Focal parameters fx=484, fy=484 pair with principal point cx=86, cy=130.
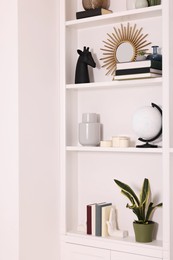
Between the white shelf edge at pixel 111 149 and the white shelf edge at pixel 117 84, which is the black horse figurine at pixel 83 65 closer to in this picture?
the white shelf edge at pixel 117 84

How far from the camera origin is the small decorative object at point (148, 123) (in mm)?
2385

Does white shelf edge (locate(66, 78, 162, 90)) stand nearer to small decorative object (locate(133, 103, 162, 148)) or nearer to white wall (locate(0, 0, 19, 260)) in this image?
small decorative object (locate(133, 103, 162, 148))

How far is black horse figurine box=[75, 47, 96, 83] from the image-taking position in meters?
2.61

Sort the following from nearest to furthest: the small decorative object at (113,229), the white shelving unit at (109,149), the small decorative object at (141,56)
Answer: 1. the white shelving unit at (109,149)
2. the small decorative object at (141,56)
3. the small decorative object at (113,229)

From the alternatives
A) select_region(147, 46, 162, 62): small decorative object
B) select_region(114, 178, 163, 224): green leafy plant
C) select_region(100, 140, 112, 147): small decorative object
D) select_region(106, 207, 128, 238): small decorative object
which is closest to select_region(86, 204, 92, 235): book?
select_region(106, 207, 128, 238): small decorative object

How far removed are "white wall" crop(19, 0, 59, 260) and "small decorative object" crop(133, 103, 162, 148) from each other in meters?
0.48

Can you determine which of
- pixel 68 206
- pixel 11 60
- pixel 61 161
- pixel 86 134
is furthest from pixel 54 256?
pixel 11 60

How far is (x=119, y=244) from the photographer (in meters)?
2.45

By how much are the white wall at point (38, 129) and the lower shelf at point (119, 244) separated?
0.12m

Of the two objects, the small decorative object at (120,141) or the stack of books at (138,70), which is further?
the small decorative object at (120,141)

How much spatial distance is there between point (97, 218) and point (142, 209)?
28cm

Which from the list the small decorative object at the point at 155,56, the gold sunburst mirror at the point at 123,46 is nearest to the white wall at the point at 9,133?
the gold sunburst mirror at the point at 123,46

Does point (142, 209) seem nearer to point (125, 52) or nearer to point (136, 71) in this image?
→ point (136, 71)

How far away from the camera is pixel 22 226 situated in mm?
2395
